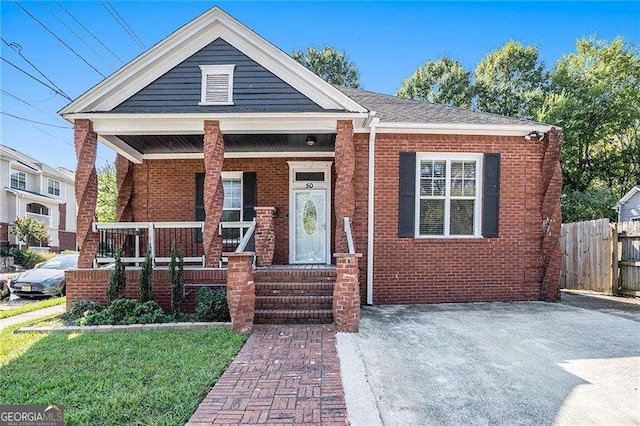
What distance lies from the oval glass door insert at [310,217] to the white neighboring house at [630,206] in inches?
637

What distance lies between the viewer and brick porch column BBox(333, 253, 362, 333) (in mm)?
5578

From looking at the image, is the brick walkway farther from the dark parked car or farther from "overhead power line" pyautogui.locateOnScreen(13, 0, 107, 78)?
"overhead power line" pyautogui.locateOnScreen(13, 0, 107, 78)

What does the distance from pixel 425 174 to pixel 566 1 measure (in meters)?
6.70

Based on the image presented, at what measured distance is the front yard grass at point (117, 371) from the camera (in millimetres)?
3127

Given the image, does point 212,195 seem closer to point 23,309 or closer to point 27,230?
point 23,309

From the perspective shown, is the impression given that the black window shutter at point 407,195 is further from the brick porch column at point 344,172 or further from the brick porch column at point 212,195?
the brick porch column at point 212,195

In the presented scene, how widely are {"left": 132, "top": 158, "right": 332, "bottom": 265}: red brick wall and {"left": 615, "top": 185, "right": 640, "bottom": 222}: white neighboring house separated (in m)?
16.3

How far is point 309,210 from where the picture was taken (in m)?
9.01

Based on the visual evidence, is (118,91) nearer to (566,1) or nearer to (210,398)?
(210,398)

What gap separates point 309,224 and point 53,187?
29.5 m

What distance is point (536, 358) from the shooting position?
4.48m

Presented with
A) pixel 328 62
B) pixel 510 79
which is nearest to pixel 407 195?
pixel 510 79

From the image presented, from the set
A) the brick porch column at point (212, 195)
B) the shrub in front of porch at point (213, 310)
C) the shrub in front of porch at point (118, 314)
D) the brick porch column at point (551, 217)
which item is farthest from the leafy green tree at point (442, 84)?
the shrub in front of porch at point (118, 314)

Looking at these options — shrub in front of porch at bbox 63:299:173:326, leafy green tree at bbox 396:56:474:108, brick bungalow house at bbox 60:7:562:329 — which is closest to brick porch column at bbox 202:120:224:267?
brick bungalow house at bbox 60:7:562:329
